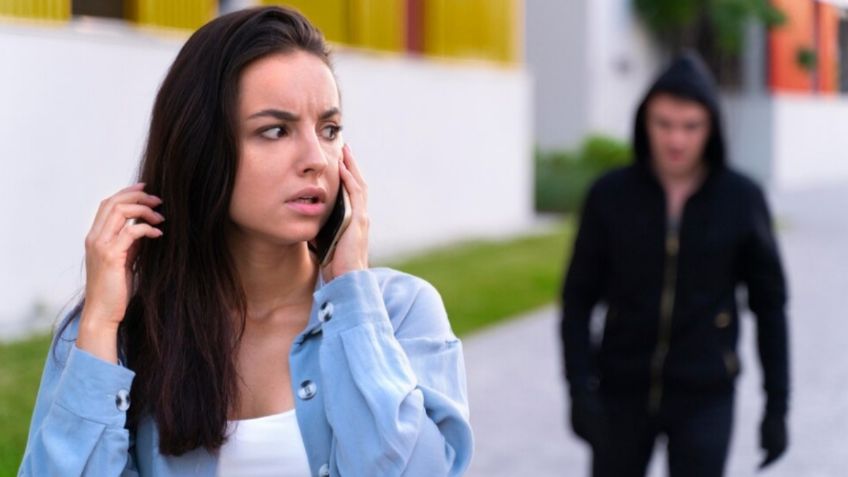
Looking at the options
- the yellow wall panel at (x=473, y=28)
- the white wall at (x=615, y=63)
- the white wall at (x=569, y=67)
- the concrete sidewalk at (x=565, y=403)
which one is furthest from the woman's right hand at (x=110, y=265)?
the white wall at (x=569, y=67)

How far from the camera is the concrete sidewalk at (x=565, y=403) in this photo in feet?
25.0

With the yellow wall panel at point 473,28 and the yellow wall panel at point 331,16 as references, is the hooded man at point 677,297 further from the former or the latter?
the yellow wall panel at point 473,28

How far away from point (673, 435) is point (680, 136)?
867 millimetres

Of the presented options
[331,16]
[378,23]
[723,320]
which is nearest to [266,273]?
[723,320]

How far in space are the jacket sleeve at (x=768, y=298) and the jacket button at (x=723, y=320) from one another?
114mm

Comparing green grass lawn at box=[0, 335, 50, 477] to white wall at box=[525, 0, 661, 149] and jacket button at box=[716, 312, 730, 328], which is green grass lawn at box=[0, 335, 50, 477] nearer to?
jacket button at box=[716, 312, 730, 328]

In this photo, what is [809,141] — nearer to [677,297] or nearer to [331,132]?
[677,297]

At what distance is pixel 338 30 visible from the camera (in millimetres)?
16391

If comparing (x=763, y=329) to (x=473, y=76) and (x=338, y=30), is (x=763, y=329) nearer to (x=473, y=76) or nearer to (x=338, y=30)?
(x=338, y=30)

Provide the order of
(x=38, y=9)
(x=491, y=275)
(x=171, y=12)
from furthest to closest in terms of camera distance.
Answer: (x=491, y=275) → (x=171, y=12) → (x=38, y=9)

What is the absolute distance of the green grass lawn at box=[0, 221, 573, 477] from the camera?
7.30m

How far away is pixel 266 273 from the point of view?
254 centimetres

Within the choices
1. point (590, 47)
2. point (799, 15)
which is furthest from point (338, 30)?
point (799, 15)

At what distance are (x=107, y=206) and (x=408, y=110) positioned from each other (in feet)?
49.8
